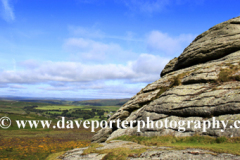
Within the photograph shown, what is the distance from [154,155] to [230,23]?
96.4 ft

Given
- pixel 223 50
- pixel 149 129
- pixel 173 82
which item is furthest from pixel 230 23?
pixel 149 129

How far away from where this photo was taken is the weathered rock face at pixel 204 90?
18703mm

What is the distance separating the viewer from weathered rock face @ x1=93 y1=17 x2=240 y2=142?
18.7 meters

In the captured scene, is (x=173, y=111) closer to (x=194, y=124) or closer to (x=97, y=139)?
(x=194, y=124)

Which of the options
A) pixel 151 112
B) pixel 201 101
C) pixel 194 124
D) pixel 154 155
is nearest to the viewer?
pixel 154 155

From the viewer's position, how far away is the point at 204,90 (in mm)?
22328

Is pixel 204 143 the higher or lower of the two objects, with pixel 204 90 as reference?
lower

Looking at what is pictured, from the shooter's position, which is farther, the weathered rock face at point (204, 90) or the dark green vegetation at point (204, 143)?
the weathered rock face at point (204, 90)

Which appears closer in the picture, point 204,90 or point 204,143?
point 204,143

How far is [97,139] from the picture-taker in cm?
3572

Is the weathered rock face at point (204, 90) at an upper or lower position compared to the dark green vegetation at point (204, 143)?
upper

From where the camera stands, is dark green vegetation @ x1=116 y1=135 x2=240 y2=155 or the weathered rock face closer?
dark green vegetation @ x1=116 y1=135 x2=240 y2=155

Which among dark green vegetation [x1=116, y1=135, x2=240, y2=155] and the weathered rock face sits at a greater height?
the weathered rock face

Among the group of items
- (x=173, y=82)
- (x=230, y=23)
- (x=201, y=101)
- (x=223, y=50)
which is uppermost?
(x=230, y=23)
